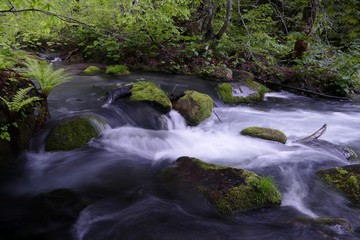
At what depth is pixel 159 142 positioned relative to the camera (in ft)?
21.2

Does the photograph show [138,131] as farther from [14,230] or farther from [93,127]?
[14,230]

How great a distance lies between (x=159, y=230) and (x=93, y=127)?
2.80 meters

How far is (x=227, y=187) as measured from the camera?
14.1 feet

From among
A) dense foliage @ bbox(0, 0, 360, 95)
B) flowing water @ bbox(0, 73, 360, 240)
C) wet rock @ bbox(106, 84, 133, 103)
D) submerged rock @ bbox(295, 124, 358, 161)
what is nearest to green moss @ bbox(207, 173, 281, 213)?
flowing water @ bbox(0, 73, 360, 240)

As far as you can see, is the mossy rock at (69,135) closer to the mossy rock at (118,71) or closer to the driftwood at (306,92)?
the mossy rock at (118,71)

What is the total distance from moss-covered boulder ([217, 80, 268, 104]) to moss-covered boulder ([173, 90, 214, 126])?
1.58m

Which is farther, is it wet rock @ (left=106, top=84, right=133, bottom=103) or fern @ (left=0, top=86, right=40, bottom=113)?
wet rock @ (left=106, top=84, right=133, bottom=103)

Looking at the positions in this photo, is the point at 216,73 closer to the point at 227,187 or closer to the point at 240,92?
the point at 240,92

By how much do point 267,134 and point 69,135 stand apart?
4.04 metres

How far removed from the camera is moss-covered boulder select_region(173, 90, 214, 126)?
300 inches

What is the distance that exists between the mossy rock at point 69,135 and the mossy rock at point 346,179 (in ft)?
13.9

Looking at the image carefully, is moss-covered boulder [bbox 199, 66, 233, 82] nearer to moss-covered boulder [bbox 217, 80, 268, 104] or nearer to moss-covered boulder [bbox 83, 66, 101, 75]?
moss-covered boulder [bbox 217, 80, 268, 104]

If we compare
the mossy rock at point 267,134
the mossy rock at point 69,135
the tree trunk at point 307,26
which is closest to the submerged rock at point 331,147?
the mossy rock at point 267,134

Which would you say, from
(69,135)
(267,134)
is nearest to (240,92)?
(267,134)
